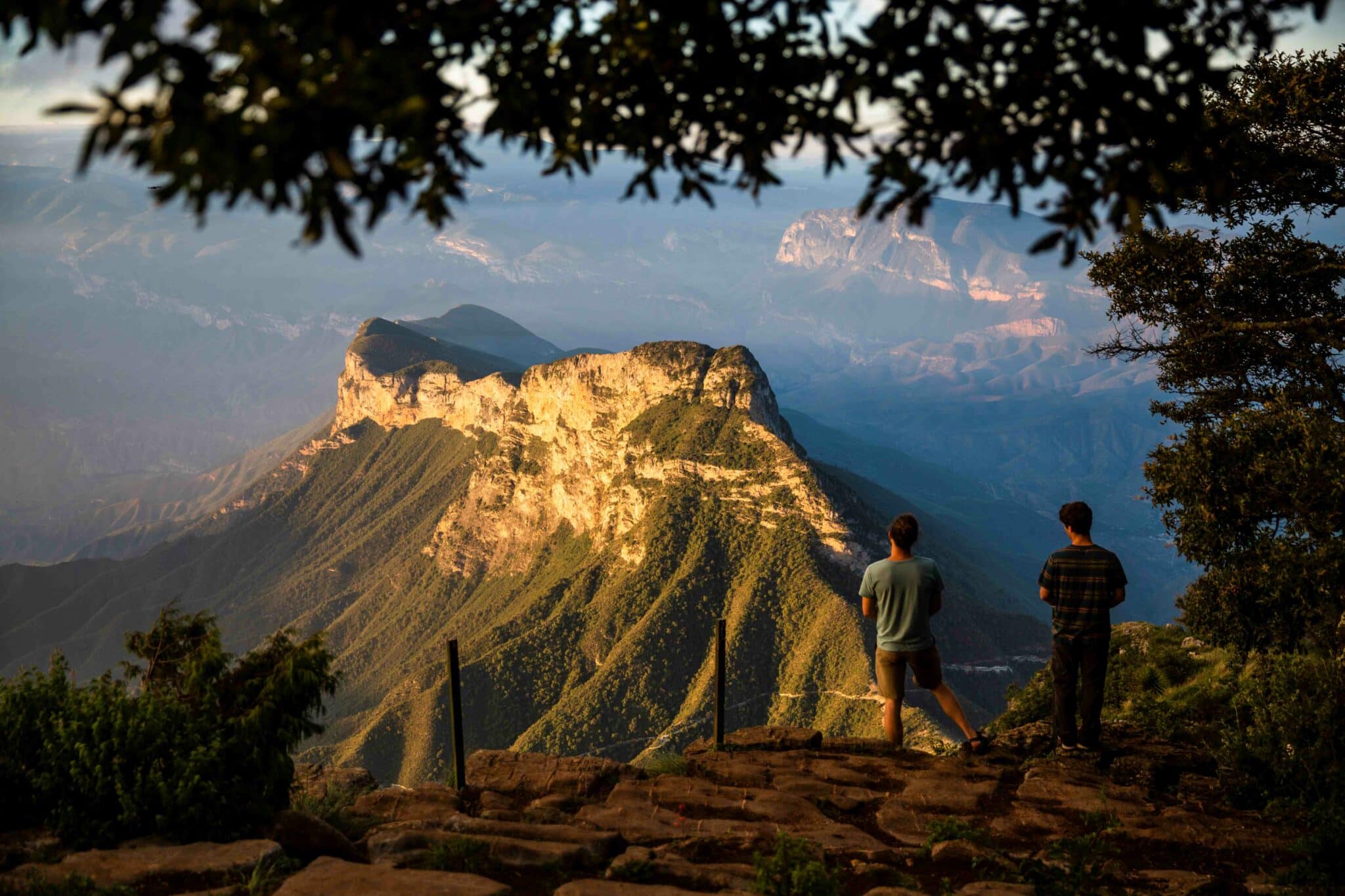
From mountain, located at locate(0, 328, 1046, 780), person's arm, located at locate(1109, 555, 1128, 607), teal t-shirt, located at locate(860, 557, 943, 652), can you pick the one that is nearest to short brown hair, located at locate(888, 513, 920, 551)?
teal t-shirt, located at locate(860, 557, 943, 652)

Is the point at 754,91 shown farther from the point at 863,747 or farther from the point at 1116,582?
the point at 863,747

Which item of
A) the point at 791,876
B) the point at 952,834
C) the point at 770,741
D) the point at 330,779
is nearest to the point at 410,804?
the point at 330,779

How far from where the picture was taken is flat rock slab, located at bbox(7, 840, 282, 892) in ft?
21.7

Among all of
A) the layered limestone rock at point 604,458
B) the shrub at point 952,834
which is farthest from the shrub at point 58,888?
the layered limestone rock at point 604,458

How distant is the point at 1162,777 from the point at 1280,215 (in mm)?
8960

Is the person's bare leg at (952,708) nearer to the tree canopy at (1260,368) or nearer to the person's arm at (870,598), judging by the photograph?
the person's arm at (870,598)

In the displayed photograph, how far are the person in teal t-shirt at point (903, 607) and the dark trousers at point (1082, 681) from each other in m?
1.18

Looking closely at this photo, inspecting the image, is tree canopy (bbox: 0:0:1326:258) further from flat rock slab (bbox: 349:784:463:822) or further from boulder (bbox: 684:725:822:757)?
boulder (bbox: 684:725:822:757)

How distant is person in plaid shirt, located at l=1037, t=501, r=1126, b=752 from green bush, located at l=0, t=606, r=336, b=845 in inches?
312

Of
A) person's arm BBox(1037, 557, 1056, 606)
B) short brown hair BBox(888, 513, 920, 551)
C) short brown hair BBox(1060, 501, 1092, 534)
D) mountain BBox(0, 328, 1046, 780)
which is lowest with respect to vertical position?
mountain BBox(0, 328, 1046, 780)

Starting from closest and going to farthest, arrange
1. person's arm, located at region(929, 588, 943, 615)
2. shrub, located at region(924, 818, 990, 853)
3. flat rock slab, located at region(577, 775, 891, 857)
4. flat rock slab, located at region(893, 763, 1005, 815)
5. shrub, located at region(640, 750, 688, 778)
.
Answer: shrub, located at region(924, 818, 990, 853) < flat rock slab, located at region(577, 775, 891, 857) < flat rock slab, located at region(893, 763, 1005, 815) < person's arm, located at region(929, 588, 943, 615) < shrub, located at region(640, 750, 688, 778)

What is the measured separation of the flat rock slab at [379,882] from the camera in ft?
21.1

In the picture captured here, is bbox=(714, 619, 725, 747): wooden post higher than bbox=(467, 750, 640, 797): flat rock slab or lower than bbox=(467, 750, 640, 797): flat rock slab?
higher

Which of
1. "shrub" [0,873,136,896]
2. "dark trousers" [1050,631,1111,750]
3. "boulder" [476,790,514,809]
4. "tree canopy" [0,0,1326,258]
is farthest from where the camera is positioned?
"dark trousers" [1050,631,1111,750]
